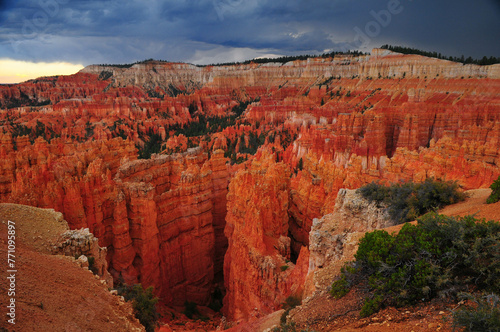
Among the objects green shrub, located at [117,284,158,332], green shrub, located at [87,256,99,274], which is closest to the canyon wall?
green shrub, located at [117,284,158,332]

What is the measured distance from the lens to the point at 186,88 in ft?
451

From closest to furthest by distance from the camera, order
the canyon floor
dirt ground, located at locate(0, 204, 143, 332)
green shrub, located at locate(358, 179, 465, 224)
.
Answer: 1. the canyon floor
2. dirt ground, located at locate(0, 204, 143, 332)
3. green shrub, located at locate(358, 179, 465, 224)

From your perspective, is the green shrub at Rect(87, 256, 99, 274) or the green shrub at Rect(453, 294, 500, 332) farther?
the green shrub at Rect(87, 256, 99, 274)

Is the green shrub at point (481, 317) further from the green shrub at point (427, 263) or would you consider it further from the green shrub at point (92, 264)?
the green shrub at point (92, 264)

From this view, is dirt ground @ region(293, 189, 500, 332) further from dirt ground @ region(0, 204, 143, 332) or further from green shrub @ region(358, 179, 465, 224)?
dirt ground @ region(0, 204, 143, 332)

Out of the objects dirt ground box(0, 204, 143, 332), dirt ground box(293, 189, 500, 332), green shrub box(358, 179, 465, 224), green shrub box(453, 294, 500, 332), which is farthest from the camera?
green shrub box(358, 179, 465, 224)

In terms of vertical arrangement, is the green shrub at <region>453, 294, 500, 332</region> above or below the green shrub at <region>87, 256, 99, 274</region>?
above

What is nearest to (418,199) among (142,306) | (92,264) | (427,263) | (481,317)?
(427,263)

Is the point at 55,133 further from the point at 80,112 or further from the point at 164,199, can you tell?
the point at 164,199

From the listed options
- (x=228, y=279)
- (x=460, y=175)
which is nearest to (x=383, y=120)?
(x=460, y=175)

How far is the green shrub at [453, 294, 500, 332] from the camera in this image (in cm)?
351

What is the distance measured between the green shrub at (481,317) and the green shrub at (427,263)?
1.84ft

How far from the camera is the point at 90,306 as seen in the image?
6074mm

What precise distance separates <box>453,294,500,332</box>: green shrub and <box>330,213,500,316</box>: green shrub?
56 cm
